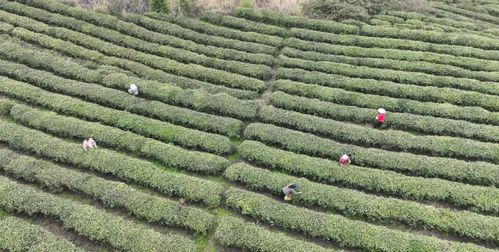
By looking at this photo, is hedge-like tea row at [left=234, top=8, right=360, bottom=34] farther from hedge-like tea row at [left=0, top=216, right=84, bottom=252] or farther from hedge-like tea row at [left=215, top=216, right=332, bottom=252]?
hedge-like tea row at [left=0, top=216, right=84, bottom=252]

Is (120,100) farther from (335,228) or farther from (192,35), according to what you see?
(335,228)

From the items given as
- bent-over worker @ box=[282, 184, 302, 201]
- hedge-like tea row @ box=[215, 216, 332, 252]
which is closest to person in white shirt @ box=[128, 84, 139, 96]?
hedge-like tea row @ box=[215, 216, 332, 252]

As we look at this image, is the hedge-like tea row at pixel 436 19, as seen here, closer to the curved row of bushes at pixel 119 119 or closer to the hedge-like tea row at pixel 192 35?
the hedge-like tea row at pixel 192 35

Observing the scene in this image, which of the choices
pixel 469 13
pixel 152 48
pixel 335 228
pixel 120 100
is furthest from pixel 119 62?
pixel 469 13

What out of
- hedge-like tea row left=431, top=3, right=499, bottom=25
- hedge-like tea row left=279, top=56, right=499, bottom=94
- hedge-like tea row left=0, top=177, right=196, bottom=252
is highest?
hedge-like tea row left=431, top=3, right=499, bottom=25

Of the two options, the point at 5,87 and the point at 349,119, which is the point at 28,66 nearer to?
the point at 5,87

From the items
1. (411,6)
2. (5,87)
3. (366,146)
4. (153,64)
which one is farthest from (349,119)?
(5,87)

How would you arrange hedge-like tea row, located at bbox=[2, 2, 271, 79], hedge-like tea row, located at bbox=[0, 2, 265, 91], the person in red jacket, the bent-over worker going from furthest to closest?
hedge-like tea row, located at bbox=[2, 2, 271, 79] < hedge-like tea row, located at bbox=[0, 2, 265, 91] < the person in red jacket < the bent-over worker
